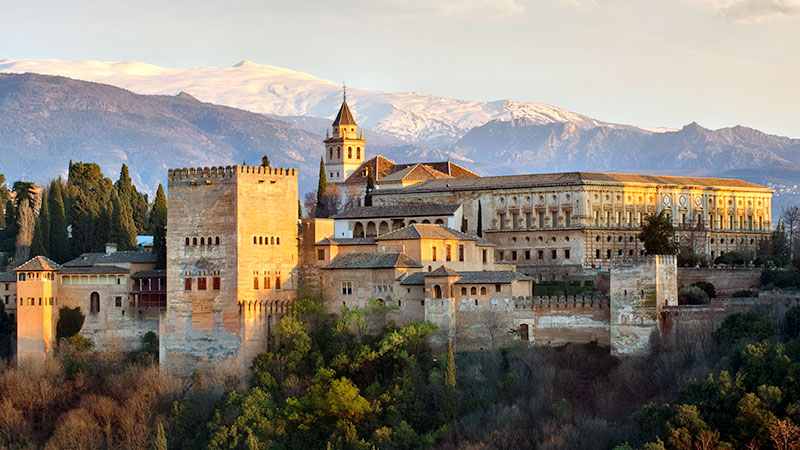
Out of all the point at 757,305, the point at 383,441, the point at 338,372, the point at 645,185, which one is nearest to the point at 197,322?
the point at 338,372

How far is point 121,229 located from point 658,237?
31.2 metres

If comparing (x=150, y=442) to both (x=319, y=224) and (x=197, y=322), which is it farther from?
(x=319, y=224)

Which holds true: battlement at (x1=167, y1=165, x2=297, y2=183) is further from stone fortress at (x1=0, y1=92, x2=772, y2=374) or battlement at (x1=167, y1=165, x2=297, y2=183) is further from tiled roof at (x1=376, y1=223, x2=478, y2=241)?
tiled roof at (x1=376, y1=223, x2=478, y2=241)

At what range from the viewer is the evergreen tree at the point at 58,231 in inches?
2960

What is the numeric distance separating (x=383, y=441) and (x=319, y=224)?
14955 millimetres

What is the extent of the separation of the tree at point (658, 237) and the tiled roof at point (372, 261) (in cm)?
1348

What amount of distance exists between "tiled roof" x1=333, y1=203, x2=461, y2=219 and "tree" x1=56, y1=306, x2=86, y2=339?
16.8 metres

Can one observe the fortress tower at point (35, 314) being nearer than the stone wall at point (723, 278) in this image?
Yes

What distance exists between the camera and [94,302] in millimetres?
64000

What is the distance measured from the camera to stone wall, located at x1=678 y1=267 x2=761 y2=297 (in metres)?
64.6

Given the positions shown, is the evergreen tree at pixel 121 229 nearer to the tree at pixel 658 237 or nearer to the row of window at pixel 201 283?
the row of window at pixel 201 283

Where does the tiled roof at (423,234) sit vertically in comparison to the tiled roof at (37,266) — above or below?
above

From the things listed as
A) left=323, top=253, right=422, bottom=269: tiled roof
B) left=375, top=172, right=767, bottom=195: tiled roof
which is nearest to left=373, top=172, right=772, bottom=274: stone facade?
left=375, top=172, right=767, bottom=195: tiled roof

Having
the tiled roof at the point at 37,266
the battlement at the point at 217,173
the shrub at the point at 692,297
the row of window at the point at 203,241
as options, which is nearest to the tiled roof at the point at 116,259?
the tiled roof at the point at 37,266
